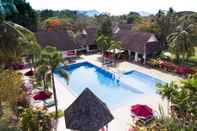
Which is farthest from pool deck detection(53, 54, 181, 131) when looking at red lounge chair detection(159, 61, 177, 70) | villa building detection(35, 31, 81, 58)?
villa building detection(35, 31, 81, 58)

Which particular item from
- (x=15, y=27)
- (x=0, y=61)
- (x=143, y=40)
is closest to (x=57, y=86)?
(x=0, y=61)

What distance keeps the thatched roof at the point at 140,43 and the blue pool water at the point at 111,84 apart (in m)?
5.15

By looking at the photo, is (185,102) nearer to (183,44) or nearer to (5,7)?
Answer: (183,44)

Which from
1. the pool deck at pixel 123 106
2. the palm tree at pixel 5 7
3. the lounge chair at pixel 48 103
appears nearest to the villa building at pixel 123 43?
the pool deck at pixel 123 106

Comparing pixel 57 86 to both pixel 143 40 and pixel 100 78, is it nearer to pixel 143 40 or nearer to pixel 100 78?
pixel 100 78

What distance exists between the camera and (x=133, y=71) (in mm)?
29016

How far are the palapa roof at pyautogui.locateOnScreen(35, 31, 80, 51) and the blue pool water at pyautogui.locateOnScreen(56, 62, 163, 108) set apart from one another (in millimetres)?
4762

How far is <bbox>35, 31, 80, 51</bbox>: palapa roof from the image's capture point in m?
34.7

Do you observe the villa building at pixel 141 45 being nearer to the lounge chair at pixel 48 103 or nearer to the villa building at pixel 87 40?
the villa building at pixel 87 40

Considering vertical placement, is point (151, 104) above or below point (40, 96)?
below

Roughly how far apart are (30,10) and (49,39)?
10.4 metres

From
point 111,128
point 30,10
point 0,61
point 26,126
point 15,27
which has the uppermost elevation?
point 30,10

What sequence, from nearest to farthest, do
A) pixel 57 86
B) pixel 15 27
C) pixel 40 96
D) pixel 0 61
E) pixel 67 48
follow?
pixel 15 27 < pixel 0 61 < pixel 40 96 < pixel 57 86 < pixel 67 48

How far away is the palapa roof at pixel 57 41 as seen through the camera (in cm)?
3472
